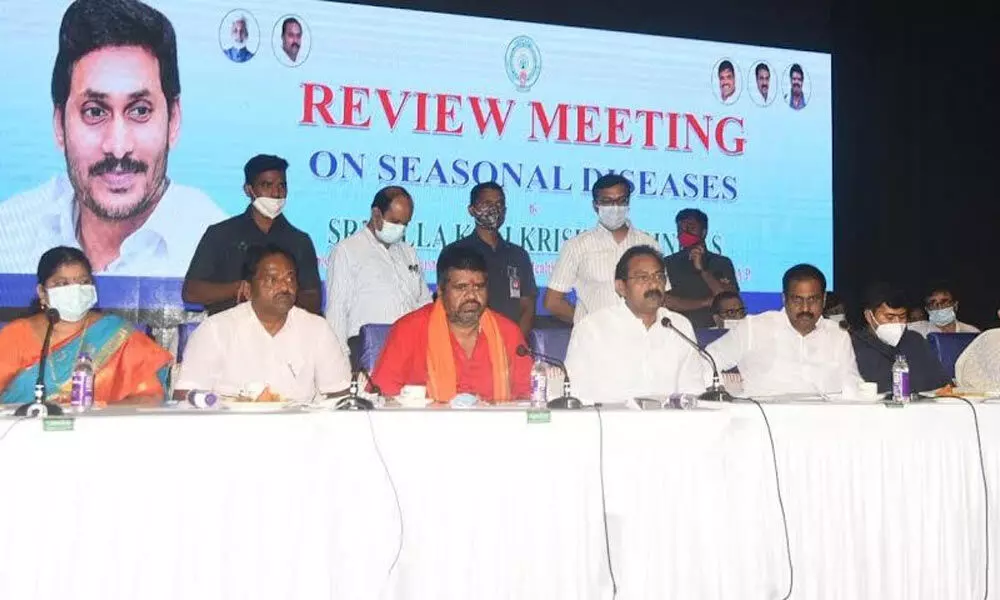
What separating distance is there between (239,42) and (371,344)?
2466 millimetres

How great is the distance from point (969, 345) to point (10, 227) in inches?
174

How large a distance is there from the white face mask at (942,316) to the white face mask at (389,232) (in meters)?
3.21

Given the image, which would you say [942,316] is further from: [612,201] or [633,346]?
[633,346]

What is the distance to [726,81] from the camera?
6.46m

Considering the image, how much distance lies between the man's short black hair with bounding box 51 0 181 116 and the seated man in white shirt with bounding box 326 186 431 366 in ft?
4.63

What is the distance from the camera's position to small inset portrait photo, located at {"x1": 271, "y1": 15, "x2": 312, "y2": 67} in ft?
18.7

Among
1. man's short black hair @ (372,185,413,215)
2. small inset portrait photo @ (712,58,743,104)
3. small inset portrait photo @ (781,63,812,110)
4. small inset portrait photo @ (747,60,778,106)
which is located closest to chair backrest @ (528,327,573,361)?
man's short black hair @ (372,185,413,215)

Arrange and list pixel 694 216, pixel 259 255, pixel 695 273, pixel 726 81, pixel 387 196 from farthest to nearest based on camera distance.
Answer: pixel 726 81, pixel 694 216, pixel 695 273, pixel 387 196, pixel 259 255

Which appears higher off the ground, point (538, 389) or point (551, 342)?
point (551, 342)

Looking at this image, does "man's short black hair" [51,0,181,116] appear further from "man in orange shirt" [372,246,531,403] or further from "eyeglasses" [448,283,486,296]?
"eyeglasses" [448,283,486,296]

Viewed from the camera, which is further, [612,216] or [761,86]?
[761,86]

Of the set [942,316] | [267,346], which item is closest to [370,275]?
[267,346]

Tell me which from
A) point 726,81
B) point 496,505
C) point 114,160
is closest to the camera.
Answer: point 496,505

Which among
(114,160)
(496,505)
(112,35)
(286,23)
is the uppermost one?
(286,23)
